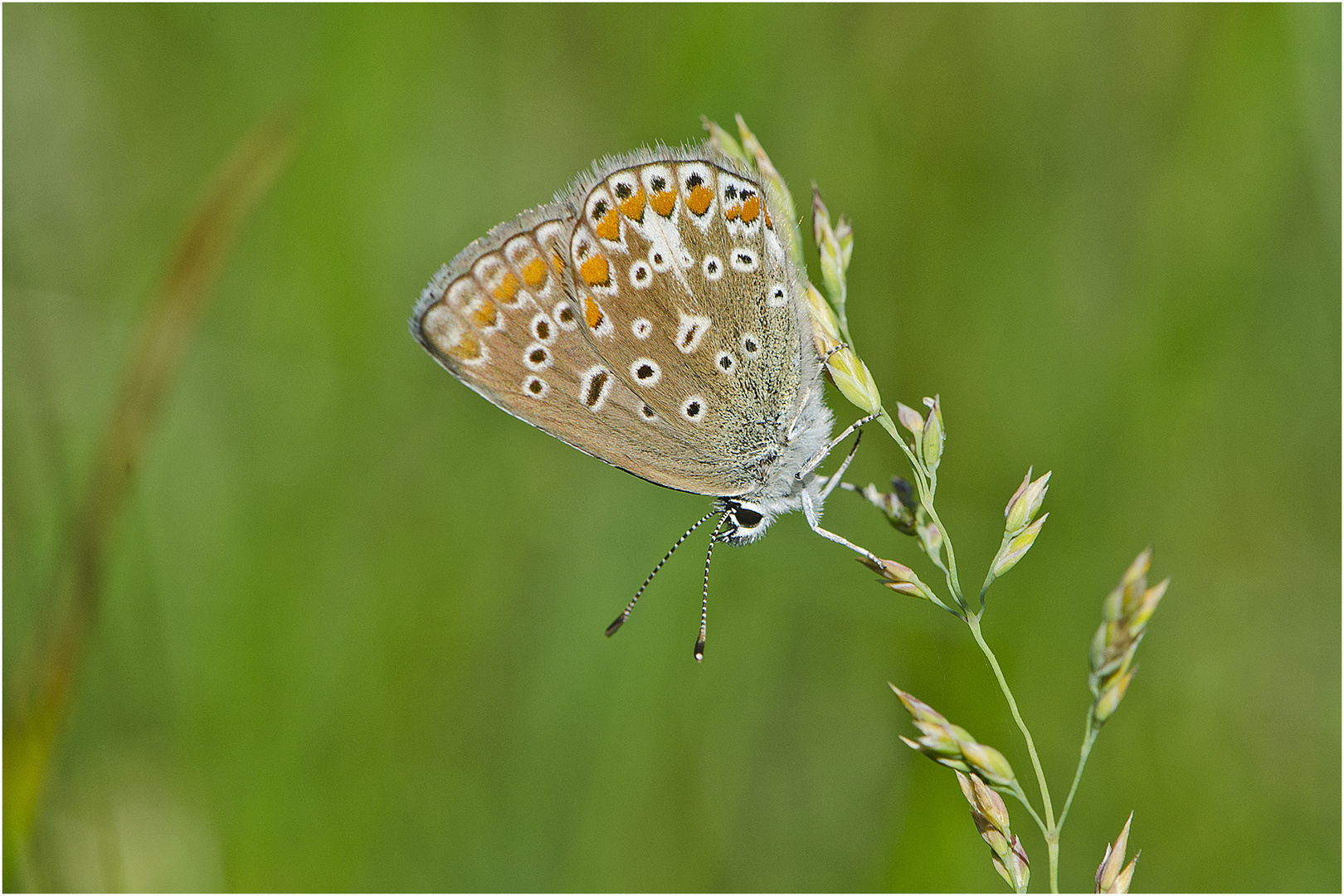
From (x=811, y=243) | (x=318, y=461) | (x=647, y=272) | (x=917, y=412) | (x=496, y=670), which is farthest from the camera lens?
(x=318, y=461)

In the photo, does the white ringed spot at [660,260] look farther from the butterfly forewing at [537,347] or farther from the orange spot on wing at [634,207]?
the butterfly forewing at [537,347]

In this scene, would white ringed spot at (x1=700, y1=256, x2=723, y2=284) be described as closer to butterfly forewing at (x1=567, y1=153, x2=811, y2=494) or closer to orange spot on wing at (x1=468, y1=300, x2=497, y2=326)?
butterfly forewing at (x1=567, y1=153, x2=811, y2=494)

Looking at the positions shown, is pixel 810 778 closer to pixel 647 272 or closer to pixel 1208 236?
pixel 647 272

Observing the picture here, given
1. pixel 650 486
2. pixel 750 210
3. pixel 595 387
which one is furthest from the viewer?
pixel 650 486

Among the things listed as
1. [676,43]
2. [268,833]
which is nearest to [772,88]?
[676,43]

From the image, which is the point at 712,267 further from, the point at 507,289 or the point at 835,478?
the point at 835,478

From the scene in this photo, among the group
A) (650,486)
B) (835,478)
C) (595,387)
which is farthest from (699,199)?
(650,486)
